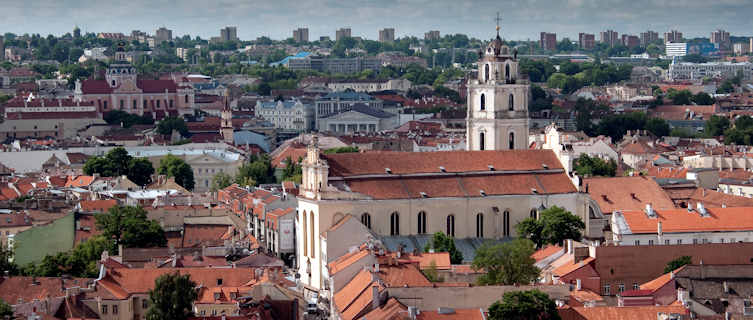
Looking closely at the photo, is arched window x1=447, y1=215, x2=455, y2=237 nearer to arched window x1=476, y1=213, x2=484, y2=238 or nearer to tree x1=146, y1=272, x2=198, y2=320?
arched window x1=476, y1=213, x2=484, y2=238

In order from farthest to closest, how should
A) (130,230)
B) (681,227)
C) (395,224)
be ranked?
(130,230) < (681,227) < (395,224)

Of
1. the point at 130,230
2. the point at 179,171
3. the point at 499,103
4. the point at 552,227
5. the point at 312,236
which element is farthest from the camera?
the point at 179,171

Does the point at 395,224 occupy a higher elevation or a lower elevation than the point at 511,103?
lower

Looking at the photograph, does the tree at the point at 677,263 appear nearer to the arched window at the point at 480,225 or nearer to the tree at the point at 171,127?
the arched window at the point at 480,225

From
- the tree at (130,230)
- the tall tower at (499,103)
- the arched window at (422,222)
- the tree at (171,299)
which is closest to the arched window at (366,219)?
the arched window at (422,222)

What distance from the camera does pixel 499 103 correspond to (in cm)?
7412

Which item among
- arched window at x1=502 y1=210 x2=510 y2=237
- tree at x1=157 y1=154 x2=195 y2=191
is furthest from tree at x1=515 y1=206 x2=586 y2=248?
Answer: tree at x1=157 y1=154 x2=195 y2=191

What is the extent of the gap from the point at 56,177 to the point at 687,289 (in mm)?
54551

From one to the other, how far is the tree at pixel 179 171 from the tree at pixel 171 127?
3556 cm

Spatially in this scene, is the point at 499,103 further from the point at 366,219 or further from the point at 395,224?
the point at 366,219

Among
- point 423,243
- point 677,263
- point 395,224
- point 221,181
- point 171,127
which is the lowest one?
point 221,181

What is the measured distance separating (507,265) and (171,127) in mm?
94447

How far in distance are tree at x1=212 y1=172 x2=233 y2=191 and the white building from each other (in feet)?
139

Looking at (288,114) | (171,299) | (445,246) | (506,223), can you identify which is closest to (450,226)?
(506,223)
